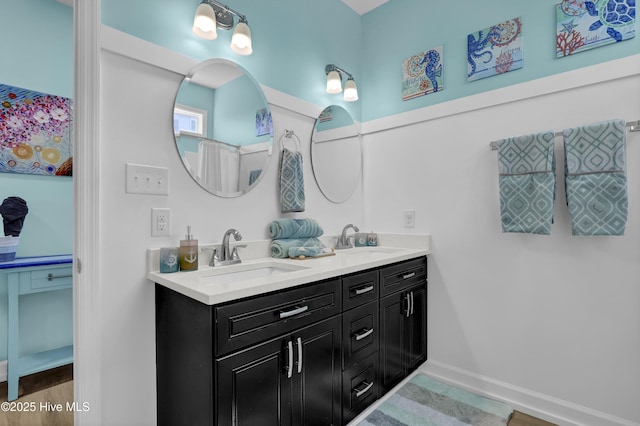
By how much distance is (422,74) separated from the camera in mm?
2236

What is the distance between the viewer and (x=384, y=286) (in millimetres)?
1778

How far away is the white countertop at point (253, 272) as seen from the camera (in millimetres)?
1106

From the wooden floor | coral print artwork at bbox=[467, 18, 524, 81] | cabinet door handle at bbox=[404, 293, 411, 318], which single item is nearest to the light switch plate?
the wooden floor

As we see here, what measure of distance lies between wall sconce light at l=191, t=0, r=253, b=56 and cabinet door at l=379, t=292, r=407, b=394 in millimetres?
1628

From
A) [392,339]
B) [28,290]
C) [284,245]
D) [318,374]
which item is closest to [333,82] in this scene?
[284,245]

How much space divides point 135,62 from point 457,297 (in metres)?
2.27

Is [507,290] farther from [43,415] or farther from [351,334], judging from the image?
[43,415]

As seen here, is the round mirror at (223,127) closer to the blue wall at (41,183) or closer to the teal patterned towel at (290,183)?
the teal patterned towel at (290,183)

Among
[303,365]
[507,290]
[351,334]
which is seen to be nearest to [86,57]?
[303,365]

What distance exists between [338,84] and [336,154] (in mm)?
515

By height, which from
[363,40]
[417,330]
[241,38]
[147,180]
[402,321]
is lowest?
[417,330]

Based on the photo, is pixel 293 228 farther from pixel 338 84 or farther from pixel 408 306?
pixel 338 84

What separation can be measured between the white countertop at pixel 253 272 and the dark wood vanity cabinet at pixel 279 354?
0.15ft

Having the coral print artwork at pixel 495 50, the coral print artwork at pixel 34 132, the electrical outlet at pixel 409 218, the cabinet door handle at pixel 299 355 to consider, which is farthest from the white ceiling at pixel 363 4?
the cabinet door handle at pixel 299 355
